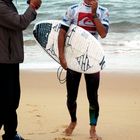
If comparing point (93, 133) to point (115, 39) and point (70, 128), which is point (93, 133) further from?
point (115, 39)

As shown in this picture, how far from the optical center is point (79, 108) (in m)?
6.54

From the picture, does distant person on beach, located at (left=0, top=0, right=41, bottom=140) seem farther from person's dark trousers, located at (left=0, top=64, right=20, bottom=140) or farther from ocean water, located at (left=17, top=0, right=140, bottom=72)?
ocean water, located at (left=17, top=0, right=140, bottom=72)

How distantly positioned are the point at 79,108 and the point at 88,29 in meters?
1.67

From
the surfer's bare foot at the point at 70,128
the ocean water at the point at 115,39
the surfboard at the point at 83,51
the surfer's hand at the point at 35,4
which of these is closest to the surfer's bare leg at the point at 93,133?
the surfer's bare foot at the point at 70,128

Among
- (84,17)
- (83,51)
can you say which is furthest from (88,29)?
(83,51)

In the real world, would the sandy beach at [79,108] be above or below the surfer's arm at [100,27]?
below

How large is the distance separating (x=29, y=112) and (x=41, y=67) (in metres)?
3.21

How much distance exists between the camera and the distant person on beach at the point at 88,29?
16.4 ft

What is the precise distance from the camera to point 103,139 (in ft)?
17.3

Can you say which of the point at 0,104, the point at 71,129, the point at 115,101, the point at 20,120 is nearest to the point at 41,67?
the point at 115,101

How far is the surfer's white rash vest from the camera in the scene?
5.06m

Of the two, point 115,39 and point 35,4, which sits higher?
point 35,4

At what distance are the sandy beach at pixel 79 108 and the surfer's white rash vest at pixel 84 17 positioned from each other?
1.18 meters

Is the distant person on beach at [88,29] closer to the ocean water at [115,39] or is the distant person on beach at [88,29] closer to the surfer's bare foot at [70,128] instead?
the surfer's bare foot at [70,128]
